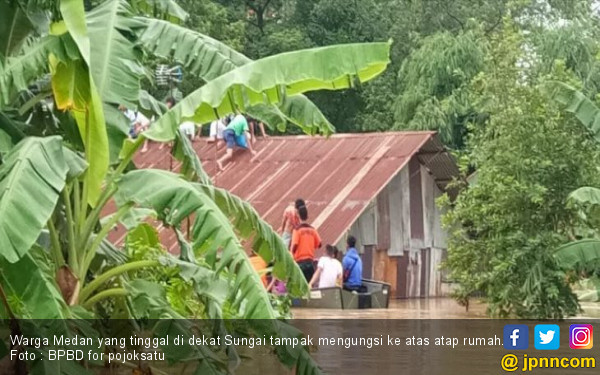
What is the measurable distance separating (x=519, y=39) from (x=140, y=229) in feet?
30.3

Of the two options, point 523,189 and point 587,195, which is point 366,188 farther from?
point 587,195

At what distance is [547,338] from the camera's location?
1230 centimetres

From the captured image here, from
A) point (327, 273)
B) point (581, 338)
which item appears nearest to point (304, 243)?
point (327, 273)

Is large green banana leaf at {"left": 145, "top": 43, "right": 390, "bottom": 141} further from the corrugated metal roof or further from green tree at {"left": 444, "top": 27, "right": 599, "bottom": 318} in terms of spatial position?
the corrugated metal roof

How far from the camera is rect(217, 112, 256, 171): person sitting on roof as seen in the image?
2052 cm

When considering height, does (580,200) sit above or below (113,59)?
above

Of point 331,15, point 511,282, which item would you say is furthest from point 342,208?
point 331,15

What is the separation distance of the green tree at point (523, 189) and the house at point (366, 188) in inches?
106

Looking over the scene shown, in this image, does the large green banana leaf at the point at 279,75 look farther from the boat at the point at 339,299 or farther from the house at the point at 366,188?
the house at the point at 366,188

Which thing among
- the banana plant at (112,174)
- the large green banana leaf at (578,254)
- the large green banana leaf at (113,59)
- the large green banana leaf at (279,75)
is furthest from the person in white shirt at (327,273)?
the large green banana leaf at (279,75)

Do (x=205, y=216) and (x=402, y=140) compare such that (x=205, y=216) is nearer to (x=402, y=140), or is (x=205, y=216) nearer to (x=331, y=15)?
(x=402, y=140)

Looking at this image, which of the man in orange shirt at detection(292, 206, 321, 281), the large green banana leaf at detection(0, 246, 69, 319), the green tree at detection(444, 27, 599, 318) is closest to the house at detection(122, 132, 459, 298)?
the man in orange shirt at detection(292, 206, 321, 281)

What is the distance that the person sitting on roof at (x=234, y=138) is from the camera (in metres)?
Result: 20.5

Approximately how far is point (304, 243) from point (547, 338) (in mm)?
4873
